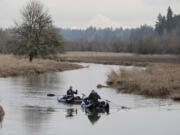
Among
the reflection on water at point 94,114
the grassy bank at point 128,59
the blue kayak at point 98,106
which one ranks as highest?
the grassy bank at point 128,59

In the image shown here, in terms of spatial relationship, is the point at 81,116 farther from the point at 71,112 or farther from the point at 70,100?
the point at 70,100

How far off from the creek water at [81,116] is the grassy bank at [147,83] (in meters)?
1.37

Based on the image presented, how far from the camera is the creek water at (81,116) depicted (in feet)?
74.9

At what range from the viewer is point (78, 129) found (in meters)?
23.2

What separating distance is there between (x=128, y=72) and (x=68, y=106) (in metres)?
14.3

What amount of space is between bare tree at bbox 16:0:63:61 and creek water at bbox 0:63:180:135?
89.2 feet

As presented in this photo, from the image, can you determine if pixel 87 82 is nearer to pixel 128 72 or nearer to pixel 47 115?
pixel 128 72

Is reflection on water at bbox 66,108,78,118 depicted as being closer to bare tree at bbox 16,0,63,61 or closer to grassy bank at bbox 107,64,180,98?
grassy bank at bbox 107,64,180,98

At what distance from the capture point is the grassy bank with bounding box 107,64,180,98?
122 feet

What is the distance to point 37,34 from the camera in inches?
2719

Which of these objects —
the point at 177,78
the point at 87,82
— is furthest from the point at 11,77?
the point at 177,78

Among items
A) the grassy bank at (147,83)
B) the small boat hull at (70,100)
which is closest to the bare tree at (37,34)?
the grassy bank at (147,83)

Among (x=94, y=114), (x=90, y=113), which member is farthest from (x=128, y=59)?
(x=94, y=114)

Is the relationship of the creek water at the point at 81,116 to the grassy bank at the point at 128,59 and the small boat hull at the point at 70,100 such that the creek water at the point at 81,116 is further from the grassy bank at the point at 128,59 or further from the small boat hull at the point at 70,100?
the grassy bank at the point at 128,59
